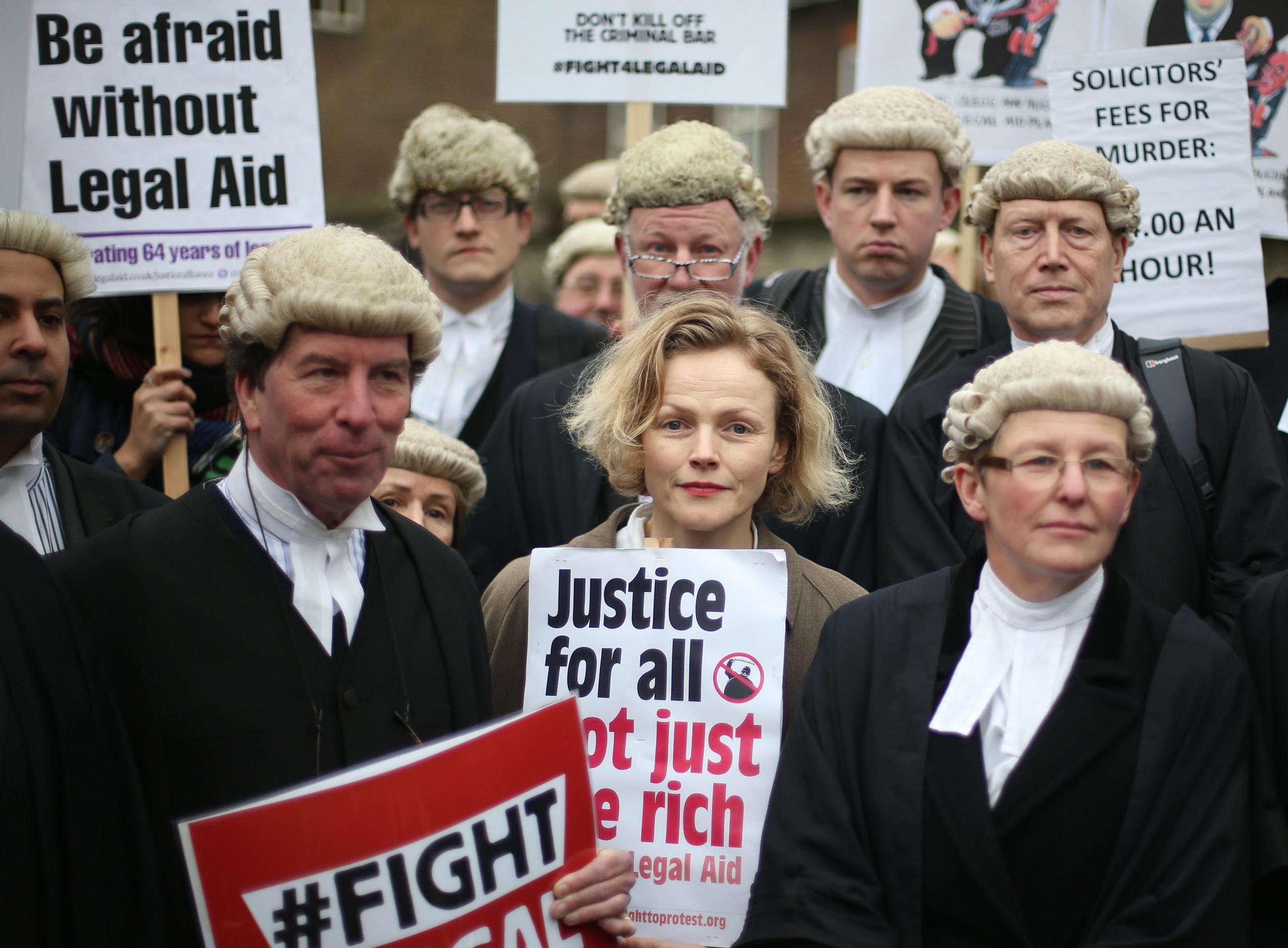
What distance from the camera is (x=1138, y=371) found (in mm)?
4277

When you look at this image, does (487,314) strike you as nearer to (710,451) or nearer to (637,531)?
(637,531)

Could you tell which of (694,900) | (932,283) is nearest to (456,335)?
(932,283)

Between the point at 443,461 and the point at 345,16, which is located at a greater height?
the point at 345,16

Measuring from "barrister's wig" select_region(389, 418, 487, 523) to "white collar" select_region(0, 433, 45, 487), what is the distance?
1133 millimetres

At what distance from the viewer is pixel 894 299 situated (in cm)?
504

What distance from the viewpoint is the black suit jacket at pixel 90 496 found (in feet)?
11.9

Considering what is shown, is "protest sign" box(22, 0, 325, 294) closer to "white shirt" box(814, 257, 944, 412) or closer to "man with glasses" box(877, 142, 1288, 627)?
"white shirt" box(814, 257, 944, 412)

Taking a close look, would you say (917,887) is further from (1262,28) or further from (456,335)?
(1262,28)

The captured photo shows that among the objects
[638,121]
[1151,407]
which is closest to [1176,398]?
[1151,407]

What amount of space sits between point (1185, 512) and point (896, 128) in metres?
1.62

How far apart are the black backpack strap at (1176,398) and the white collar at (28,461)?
2.99 meters


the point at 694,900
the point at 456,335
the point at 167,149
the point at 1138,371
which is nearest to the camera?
the point at 694,900

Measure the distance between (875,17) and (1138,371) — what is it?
2300mm

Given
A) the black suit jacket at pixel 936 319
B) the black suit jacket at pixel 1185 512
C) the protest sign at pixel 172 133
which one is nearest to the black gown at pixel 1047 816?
the black suit jacket at pixel 1185 512
